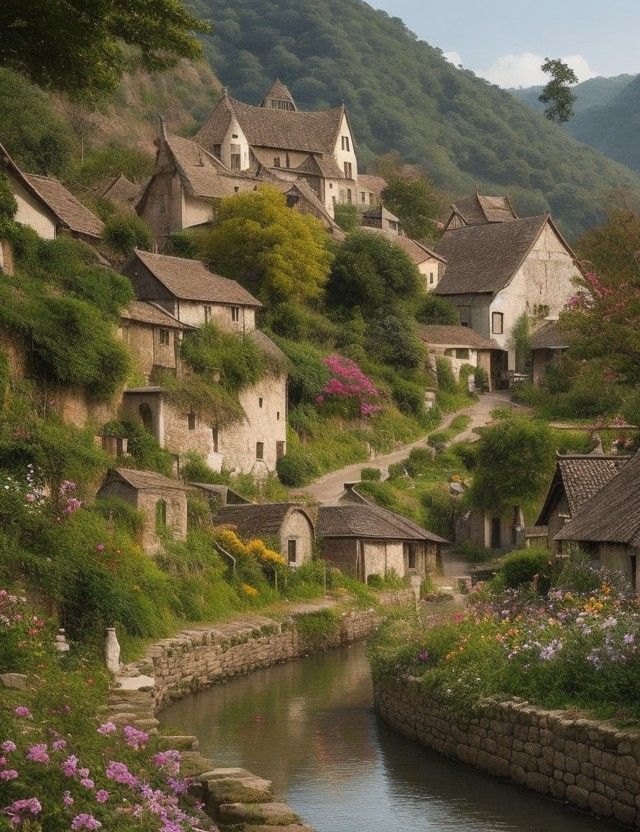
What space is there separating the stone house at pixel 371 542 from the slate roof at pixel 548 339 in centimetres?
2834

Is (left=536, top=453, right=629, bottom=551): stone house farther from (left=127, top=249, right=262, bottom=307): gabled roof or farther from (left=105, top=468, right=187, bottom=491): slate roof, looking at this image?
(left=127, top=249, right=262, bottom=307): gabled roof

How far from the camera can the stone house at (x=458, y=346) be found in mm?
80062

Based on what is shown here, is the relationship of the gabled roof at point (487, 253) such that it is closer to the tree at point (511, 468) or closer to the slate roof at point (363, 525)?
the tree at point (511, 468)

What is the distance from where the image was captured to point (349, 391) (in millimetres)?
69625

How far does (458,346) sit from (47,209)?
29087 millimetres

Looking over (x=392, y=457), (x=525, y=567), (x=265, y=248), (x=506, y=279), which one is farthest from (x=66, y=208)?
(x=506, y=279)

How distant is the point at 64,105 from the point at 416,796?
348 ft

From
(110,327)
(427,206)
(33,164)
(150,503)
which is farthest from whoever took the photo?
(427,206)

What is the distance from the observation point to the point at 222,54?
641 feet

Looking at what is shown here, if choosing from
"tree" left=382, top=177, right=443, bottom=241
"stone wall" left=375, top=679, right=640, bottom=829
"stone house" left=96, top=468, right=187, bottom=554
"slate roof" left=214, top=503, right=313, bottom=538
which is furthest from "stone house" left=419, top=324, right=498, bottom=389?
"stone wall" left=375, top=679, right=640, bottom=829

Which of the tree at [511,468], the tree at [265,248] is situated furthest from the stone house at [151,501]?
the tree at [265,248]

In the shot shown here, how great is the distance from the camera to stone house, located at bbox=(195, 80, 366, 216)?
9738cm

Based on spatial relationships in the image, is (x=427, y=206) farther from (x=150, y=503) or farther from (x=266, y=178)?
(x=150, y=503)

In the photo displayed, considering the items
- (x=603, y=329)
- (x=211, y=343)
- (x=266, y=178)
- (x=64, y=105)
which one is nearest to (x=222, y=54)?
(x=64, y=105)
